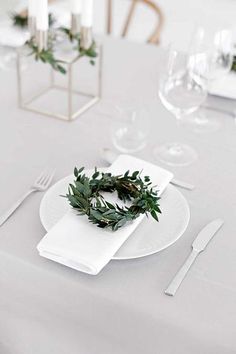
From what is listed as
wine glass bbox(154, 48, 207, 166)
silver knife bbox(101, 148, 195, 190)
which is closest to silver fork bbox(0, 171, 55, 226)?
silver knife bbox(101, 148, 195, 190)

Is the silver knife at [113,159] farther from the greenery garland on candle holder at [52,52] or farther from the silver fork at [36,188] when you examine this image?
the greenery garland on candle holder at [52,52]

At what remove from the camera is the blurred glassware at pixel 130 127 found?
1296mm

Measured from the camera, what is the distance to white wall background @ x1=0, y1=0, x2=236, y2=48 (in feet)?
12.6

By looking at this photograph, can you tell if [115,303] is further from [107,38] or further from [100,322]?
[107,38]

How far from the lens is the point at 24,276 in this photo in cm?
96

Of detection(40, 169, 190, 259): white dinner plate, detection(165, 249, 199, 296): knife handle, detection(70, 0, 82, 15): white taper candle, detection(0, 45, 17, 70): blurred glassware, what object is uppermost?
detection(70, 0, 82, 15): white taper candle

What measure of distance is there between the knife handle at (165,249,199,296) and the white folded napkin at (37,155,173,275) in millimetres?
100

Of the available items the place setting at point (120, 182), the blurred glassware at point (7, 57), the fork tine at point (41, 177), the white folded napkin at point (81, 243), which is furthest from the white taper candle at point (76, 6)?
the white folded napkin at point (81, 243)

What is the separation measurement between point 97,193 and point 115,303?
20 centimetres

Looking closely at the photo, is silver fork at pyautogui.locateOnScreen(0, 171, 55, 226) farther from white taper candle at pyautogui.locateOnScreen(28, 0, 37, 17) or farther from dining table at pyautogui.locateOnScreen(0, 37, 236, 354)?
white taper candle at pyautogui.locateOnScreen(28, 0, 37, 17)

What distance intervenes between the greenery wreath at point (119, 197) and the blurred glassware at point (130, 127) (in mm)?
235

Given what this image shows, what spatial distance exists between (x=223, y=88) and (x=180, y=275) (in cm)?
69

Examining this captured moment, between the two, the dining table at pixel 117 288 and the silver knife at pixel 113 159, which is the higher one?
the silver knife at pixel 113 159

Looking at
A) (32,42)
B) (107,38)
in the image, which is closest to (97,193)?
(32,42)
